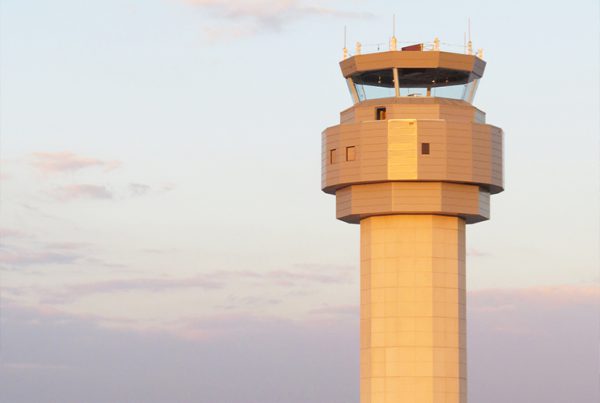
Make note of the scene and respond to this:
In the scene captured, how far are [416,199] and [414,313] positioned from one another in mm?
6678

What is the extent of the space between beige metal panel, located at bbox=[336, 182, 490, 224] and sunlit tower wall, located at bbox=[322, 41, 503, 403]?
58 mm

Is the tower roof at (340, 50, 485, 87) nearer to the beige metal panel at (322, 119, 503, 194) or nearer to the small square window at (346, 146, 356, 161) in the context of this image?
the beige metal panel at (322, 119, 503, 194)

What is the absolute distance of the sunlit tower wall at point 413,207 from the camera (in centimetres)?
10206

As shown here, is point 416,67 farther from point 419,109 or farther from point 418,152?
point 418,152

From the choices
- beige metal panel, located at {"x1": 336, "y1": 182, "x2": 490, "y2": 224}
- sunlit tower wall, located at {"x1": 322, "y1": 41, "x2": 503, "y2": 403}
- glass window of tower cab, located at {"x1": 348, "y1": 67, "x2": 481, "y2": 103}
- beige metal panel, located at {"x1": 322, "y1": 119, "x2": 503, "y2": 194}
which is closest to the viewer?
beige metal panel, located at {"x1": 322, "y1": 119, "x2": 503, "y2": 194}

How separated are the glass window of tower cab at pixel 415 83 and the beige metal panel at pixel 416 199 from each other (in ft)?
20.1

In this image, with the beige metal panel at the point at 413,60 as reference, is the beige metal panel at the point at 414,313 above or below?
below

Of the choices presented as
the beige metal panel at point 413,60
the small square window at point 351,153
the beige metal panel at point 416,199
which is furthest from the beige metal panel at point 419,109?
the beige metal panel at point 416,199

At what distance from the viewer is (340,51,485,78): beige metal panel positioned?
104m

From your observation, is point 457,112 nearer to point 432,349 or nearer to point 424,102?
point 424,102

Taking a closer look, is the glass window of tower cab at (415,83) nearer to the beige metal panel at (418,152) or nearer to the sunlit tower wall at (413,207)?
the sunlit tower wall at (413,207)

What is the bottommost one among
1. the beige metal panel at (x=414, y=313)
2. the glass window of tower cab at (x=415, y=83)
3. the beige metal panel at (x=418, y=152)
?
the beige metal panel at (x=414, y=313)

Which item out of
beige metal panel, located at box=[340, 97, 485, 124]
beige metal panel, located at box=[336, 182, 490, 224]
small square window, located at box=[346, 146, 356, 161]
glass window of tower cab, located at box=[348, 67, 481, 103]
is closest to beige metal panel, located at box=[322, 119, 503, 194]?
small square window, located at box=[346, 146, 356, 161]

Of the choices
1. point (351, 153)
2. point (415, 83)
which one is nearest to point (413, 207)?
point (351, 153)
